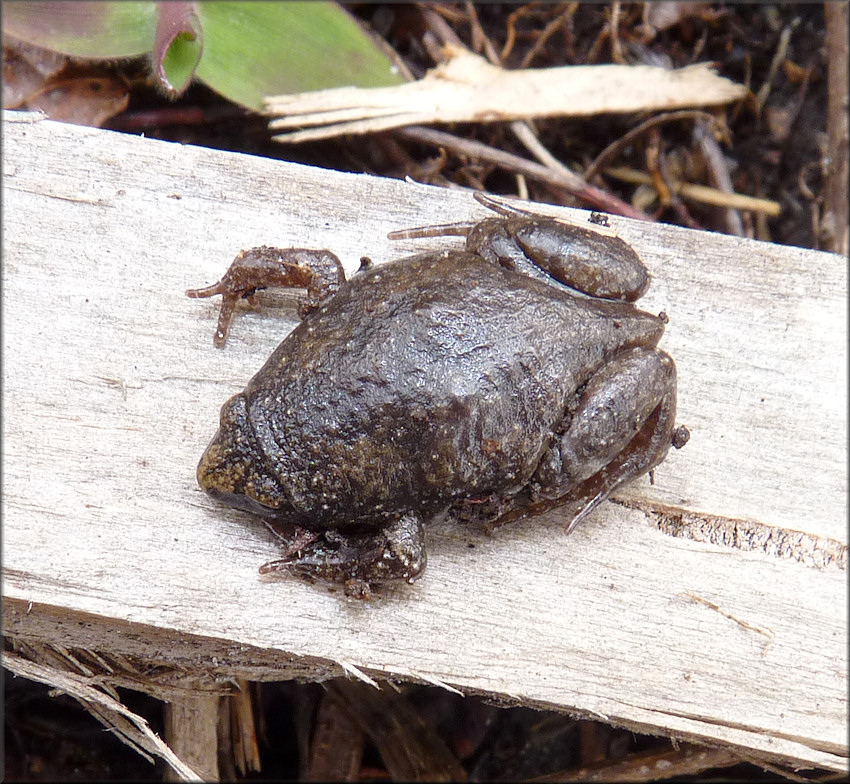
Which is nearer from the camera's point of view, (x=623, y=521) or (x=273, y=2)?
(x=623, y=521)

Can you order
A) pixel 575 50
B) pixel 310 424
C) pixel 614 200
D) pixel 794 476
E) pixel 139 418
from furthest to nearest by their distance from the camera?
pixel 575 50, pixel 614 200, pixel 794 476, pixel 139 418, pixel 310 424

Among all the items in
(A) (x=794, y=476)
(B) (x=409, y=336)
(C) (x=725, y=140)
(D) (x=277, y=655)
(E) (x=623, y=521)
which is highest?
(C) (x=725, y=140)

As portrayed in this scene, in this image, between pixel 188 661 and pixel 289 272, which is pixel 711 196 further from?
pixel 188 661

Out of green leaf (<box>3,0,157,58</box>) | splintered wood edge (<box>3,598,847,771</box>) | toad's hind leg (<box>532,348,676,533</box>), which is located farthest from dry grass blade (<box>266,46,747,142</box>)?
splintered wood edge (<box>3,598,847,771</box>)

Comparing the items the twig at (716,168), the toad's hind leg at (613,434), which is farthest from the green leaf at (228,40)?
the toad's hind leg at (613,434)

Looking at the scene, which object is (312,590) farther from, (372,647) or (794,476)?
(794,476)

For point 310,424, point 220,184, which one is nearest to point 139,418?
point 310,424

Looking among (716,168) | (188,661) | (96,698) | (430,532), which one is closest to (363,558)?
(430,532)
